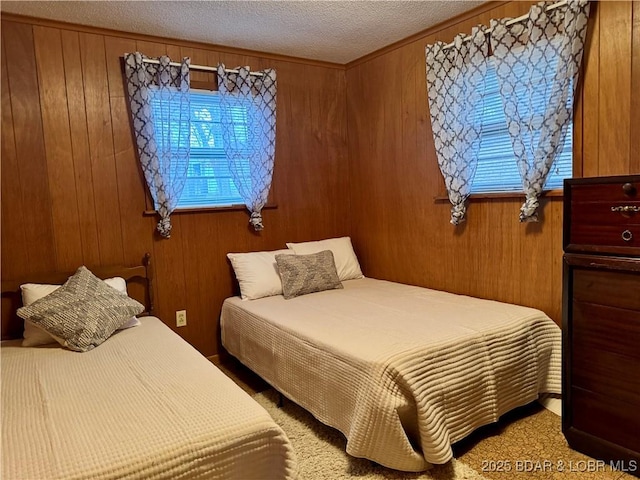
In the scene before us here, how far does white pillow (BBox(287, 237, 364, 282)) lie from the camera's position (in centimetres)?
362

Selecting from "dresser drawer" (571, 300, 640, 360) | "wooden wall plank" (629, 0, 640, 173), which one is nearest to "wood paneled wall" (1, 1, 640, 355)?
"wooden wall plank" (629, 0, 640, 173)

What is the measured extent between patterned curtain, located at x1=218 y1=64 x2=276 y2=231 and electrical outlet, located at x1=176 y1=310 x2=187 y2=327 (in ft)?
2.76

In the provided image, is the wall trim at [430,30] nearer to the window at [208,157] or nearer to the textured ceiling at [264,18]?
the textured ceiling at [264,18]

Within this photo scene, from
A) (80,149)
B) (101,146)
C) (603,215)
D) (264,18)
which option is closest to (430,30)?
(264,18)

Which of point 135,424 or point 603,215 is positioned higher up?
point 603,215

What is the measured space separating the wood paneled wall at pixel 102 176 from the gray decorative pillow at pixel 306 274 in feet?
1.32

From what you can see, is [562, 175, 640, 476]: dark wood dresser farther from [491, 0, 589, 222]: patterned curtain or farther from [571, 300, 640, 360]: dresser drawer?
[491, 0, 589, 222]: patterned curtain

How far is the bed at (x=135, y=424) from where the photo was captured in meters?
1.37

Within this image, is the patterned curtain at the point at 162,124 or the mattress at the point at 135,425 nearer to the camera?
the mattress at the point at 135,425

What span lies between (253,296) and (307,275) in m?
0.42

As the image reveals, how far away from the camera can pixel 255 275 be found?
331cm

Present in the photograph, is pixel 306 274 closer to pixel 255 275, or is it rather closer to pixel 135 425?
pixel 255 275

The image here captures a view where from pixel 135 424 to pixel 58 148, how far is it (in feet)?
6.74

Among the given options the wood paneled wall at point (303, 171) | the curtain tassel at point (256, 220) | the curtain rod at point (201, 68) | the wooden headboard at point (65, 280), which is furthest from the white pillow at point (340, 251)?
the curtain rod at point (201, 68)
